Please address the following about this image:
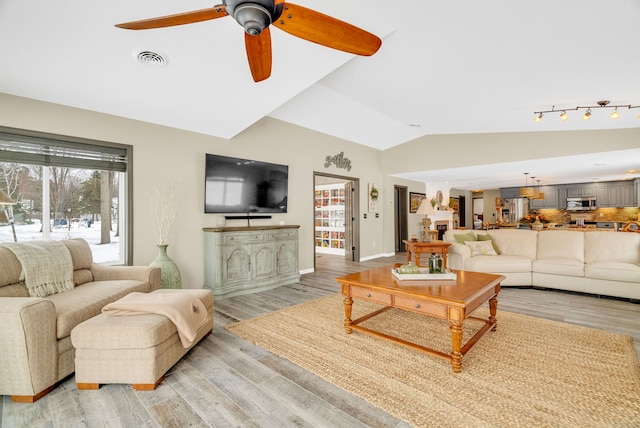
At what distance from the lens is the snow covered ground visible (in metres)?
3.06

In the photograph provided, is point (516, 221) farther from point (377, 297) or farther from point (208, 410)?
point (208, 410)

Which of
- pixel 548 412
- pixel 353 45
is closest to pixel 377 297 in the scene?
pixel 548 412

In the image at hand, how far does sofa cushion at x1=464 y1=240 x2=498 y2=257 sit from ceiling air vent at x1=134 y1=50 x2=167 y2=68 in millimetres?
4834

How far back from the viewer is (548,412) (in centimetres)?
172

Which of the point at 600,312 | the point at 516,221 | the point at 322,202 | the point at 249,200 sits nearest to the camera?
the point at 600,312

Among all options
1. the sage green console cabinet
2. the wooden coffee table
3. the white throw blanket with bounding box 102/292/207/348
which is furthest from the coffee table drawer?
the sage green console cabinet

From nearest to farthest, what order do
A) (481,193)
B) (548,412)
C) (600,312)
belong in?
(548,412) < (600,312) < (481,193)

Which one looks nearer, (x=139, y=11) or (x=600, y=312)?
(x=139, y=11)

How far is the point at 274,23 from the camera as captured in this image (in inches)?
61.3

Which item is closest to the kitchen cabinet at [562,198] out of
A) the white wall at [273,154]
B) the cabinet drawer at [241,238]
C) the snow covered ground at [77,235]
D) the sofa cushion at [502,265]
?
the white wall at [273,154]

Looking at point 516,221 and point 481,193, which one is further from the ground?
point 481,193

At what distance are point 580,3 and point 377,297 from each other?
8.78 ft

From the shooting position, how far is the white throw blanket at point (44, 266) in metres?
2.43

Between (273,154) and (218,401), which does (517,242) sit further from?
(218,401)
